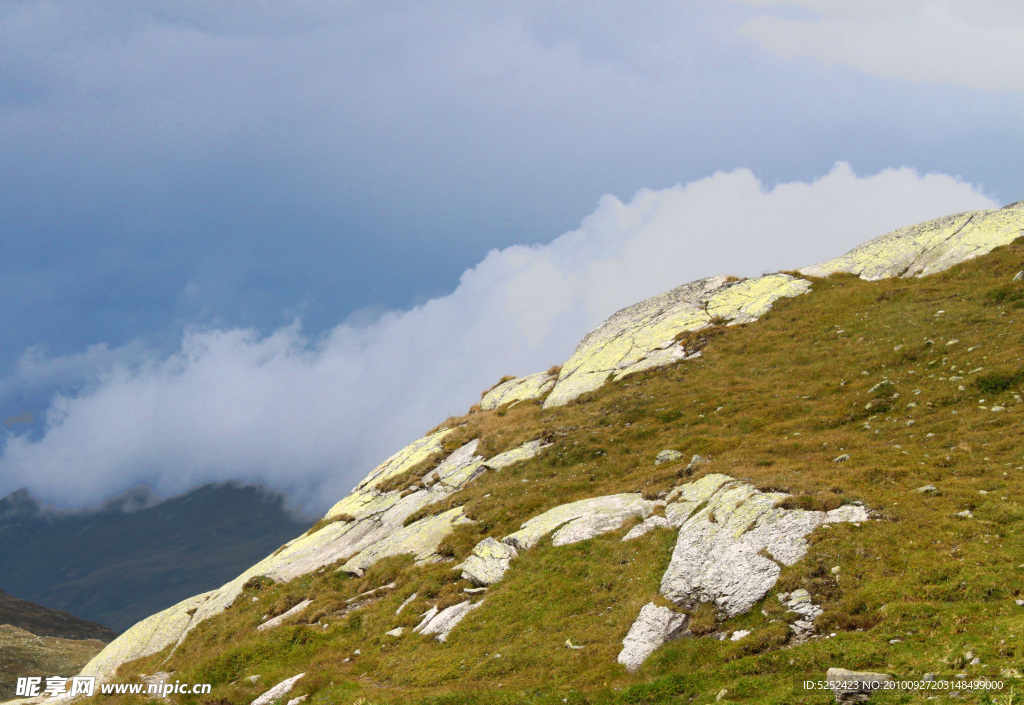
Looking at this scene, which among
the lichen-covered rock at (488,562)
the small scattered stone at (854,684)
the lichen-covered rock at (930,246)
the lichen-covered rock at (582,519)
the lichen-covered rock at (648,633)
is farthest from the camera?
the lichen-covered rock at (930,246)

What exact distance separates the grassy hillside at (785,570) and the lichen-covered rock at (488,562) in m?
0.89

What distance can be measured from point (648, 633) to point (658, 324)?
151ft

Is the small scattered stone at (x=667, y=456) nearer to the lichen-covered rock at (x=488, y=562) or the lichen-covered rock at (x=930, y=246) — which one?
the lichen-covered rock at (x=488, y=562)

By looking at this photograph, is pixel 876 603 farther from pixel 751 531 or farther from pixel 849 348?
pixel 849 348

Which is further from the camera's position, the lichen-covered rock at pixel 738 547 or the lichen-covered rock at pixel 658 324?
the lichen-covered rock at pixel 658 324

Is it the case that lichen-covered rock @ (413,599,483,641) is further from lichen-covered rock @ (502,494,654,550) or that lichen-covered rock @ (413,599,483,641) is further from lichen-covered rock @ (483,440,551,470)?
lichen-covered rock @ (483,440,551,470)

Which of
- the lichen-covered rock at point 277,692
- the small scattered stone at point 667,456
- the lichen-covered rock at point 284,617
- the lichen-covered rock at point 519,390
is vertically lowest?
the lichen-covered rock at point 277,692

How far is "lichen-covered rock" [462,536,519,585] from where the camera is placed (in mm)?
30234

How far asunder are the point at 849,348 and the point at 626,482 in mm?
21411


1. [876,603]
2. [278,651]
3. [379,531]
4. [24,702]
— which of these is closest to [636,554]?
[876,603]

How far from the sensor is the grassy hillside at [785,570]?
58.5 feet

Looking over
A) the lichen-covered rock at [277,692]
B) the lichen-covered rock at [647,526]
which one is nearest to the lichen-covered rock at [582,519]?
the lichen-covered rock at [647,526]

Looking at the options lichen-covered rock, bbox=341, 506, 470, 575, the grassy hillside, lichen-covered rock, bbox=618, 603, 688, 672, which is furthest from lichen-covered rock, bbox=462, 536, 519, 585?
lichen-covered rock, bbox=618, 603, 688, 672

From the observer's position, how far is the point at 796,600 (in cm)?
1991
